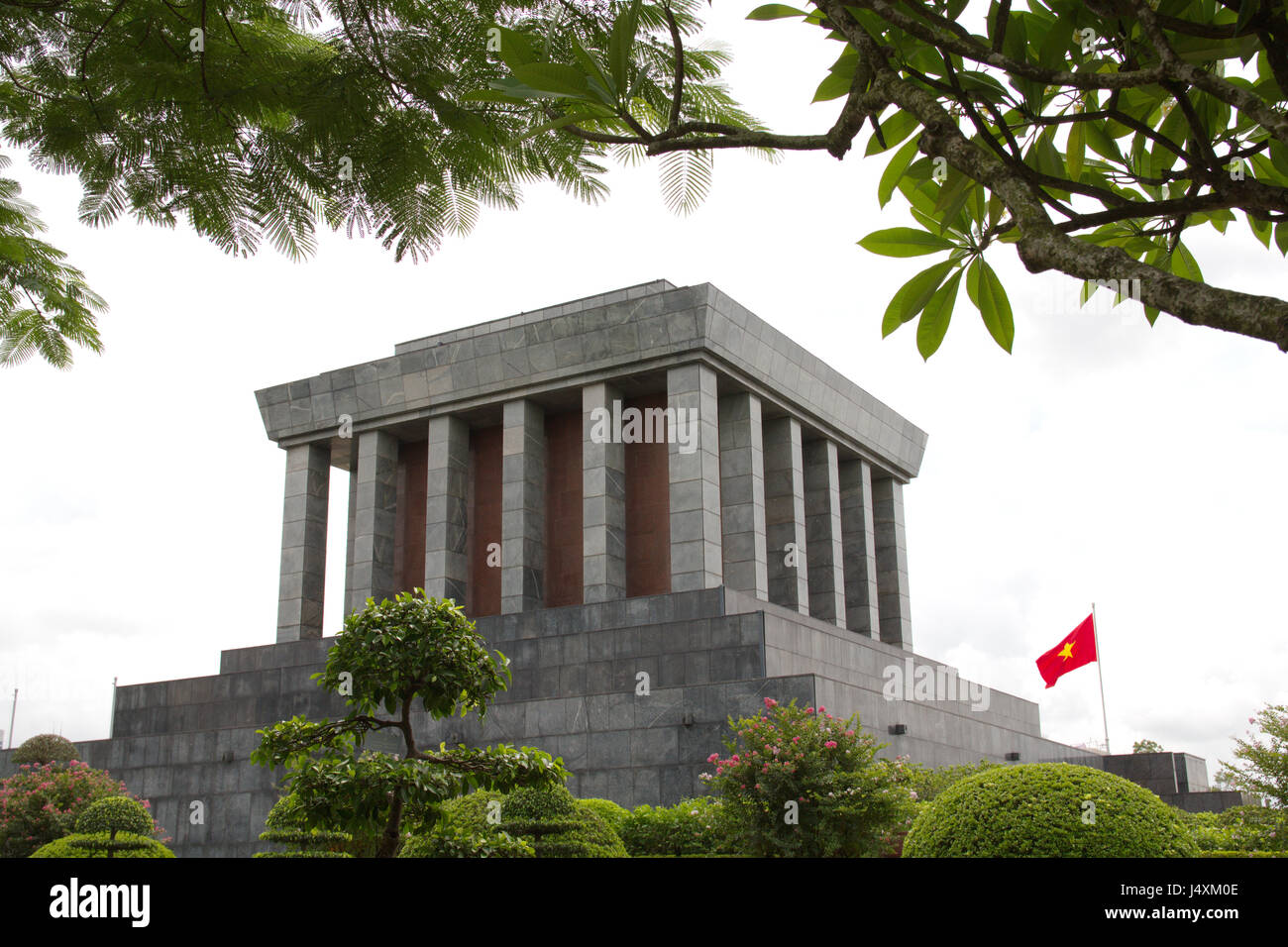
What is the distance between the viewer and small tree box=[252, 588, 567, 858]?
445 inches

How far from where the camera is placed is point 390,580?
30578 millimetres

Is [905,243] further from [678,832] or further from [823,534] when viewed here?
[823,534]

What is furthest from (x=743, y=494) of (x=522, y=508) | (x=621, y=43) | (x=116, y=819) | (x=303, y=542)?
(x=621, y=43)

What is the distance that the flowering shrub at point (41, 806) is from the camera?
63.2ft

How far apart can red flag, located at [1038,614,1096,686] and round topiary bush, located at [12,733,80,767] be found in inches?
905

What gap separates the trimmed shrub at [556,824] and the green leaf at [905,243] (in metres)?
10.8

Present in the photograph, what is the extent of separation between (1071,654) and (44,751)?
24483 mm

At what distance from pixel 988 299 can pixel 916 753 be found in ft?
66.4

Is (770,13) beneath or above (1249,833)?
above

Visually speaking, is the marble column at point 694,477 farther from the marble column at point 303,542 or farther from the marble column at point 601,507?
the marble column at point 303,542

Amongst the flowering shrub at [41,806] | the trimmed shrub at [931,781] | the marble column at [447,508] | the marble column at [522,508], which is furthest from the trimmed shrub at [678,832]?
the marble column at [447,508]

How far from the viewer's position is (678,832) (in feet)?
54.2

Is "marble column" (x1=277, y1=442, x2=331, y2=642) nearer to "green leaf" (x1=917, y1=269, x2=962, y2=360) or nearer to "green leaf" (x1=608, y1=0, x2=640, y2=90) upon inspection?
"green leaf" (x1=917, y1=269, x2=962, y2=360)
